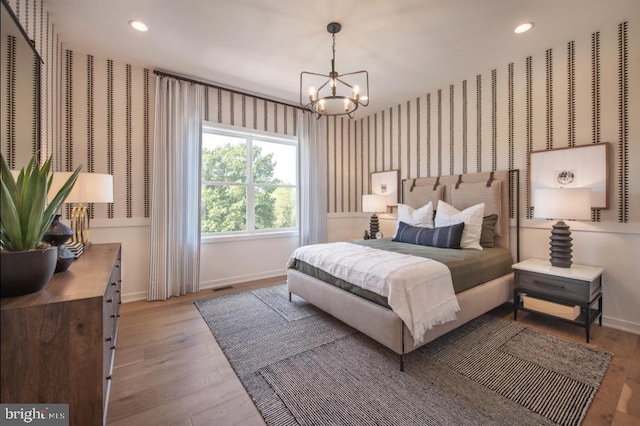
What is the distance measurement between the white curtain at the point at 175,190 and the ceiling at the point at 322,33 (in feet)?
1.21

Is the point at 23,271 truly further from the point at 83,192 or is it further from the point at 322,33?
the point at 322,33

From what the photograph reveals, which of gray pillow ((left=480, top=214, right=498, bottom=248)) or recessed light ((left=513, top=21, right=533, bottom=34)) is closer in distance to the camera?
recessed light ((left=513, top=21, right=533, bottom=34))

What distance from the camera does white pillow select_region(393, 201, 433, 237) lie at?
356 cm

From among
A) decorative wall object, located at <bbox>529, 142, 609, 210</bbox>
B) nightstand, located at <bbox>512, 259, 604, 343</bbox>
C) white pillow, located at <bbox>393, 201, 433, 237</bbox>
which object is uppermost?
decorative wall object, located at <bbox>529, 142, 609, 210</bbox>

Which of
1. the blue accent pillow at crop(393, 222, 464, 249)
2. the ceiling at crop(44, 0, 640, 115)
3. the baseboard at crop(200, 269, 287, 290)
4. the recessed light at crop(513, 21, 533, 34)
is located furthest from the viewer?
the baseboard at crop(200, 269, 287, 290)

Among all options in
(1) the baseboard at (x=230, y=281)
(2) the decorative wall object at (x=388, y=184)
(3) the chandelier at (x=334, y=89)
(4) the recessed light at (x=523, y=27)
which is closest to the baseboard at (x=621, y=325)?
(2) the decorative wall object at (x=388, y=184)

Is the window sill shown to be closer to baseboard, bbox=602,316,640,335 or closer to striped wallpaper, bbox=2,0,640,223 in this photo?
striped wallpaper, bbox=2,0,640,223

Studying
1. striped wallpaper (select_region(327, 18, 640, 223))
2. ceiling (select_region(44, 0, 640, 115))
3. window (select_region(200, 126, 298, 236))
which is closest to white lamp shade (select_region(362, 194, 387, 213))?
striped wallpaper (select_region(327, 18, 640, 223))

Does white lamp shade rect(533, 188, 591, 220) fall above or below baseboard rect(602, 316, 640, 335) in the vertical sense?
above

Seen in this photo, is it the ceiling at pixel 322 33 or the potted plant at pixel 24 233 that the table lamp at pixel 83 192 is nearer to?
the potted plant at pixel 24 233

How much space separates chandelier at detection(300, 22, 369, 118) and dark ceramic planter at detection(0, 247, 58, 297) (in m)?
1.97

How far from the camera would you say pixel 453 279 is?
7.29 feet

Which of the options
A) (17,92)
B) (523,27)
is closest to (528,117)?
(523,27)

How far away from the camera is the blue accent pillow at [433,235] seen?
2.96 meters
